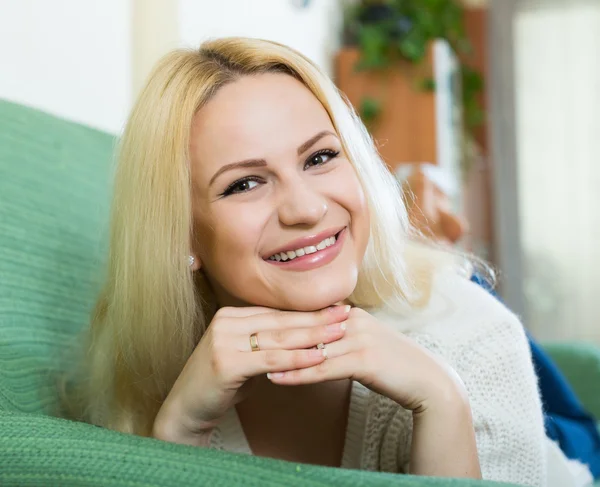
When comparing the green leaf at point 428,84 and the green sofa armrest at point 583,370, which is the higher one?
the green leaf at point 428,84

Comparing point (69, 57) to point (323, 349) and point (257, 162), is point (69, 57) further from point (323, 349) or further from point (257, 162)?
point (323, 349)

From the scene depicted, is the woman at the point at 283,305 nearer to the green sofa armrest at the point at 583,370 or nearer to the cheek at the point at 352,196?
the cheek at the point at 352,196

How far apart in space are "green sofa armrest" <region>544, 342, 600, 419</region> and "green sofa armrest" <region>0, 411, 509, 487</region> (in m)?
1.17

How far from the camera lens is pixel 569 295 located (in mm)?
4344

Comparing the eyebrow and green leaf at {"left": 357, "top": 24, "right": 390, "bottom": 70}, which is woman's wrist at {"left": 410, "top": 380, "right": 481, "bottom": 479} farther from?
green leaf at {"left": 357, "top": 24, "right": 390, "bottom": 70}

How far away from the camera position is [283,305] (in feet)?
3.16

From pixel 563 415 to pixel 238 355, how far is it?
920 millimetres

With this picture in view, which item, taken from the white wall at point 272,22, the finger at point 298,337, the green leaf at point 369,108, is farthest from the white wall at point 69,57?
the green leaf at point 369,108

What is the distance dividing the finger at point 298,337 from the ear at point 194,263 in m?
0.23

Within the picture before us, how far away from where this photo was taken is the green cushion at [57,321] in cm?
66

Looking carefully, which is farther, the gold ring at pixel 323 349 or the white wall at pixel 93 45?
the white wall at pixel 93 45

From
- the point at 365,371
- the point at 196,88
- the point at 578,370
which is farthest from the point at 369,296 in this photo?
the point at 578,370

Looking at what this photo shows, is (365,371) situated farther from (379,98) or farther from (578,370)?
(379,98)

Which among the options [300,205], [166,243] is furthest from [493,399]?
[166,243]
